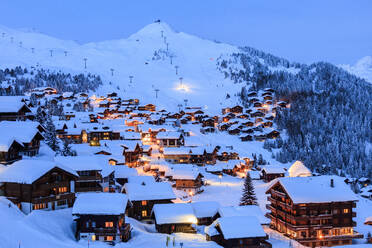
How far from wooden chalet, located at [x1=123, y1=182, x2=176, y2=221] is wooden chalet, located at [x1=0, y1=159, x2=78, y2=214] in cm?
939

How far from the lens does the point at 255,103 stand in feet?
422

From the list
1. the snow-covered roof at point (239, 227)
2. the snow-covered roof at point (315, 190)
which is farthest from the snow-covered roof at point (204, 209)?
the snow-covered roof at point (315, 190)

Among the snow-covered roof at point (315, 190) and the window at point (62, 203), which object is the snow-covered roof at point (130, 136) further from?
the window at point (62, 203)

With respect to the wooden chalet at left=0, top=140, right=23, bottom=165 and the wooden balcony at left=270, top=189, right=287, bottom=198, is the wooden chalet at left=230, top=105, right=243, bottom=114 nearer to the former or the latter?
the wooden balcony at left=270, top=189, right=287, bottom=198

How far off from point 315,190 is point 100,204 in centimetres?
2567

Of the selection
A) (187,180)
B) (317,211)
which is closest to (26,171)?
(187,180)

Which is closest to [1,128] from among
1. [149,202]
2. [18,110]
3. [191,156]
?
[18,110]

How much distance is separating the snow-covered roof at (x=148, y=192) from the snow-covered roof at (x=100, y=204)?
9.69 m

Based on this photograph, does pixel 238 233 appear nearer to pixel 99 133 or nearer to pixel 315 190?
pixel 315 190

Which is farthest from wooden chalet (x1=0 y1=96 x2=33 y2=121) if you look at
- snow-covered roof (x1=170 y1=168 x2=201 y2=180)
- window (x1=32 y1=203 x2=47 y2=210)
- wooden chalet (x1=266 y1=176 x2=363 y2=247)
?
wooden chalet (x1=266 y1=176 x2=363 y2=247)

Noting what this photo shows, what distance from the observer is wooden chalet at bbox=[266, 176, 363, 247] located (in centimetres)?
4097

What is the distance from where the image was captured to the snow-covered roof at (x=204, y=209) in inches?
1667

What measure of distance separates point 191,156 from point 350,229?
40.1 meters

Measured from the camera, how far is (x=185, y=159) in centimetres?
7731
